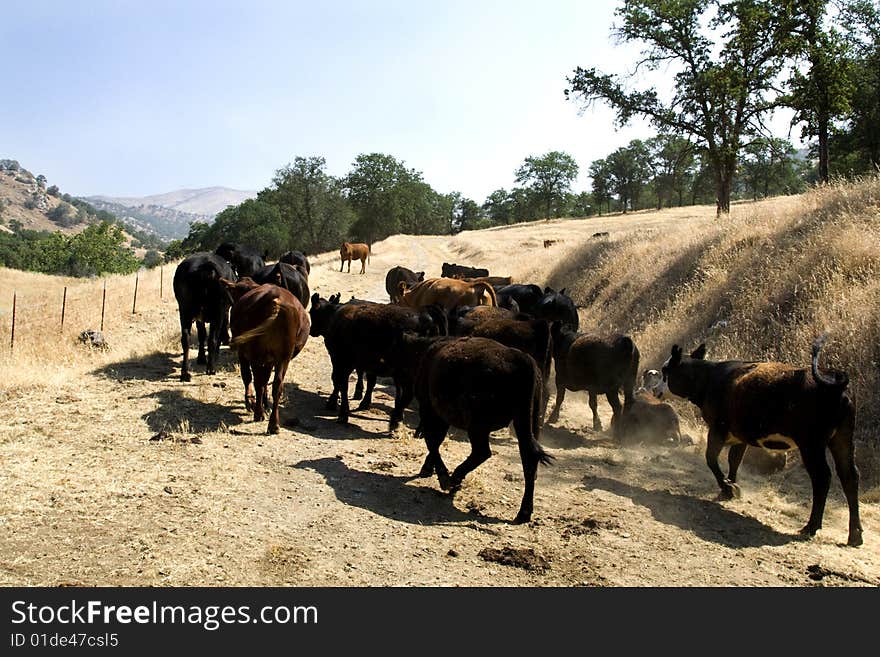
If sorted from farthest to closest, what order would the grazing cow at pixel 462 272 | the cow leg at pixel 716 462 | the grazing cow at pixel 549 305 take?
1. the grazing cow at pixel 462 272
2. the grazing cow at pixel 549 305
3. the cow leg at pixel 716 462

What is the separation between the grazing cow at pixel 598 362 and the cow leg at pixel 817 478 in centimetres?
359

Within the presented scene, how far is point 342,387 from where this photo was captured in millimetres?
9695

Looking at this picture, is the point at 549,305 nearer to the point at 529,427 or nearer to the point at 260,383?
the point at 260,383

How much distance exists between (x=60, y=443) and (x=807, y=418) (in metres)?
7.39

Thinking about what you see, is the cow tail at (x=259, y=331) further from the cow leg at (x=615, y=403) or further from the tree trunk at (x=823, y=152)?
the tree trunk at (x=823, y=152)

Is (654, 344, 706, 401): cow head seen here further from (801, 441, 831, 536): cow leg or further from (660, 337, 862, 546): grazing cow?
(801, 441, 831, 536): cow leg

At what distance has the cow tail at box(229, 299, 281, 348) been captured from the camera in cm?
853

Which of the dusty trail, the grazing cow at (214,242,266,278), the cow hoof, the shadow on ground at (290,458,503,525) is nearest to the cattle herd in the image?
the cow hoof

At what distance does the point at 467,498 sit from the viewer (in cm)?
705

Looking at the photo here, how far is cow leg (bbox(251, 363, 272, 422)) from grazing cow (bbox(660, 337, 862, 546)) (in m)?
5.27

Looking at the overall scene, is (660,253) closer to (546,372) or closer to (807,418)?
(546,372)

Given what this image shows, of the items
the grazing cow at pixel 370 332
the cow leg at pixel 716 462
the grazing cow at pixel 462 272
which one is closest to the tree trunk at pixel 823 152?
the grazing cow at pixel 462 272

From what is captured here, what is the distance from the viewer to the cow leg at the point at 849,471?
6289 millimetres

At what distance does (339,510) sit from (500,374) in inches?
75.1
